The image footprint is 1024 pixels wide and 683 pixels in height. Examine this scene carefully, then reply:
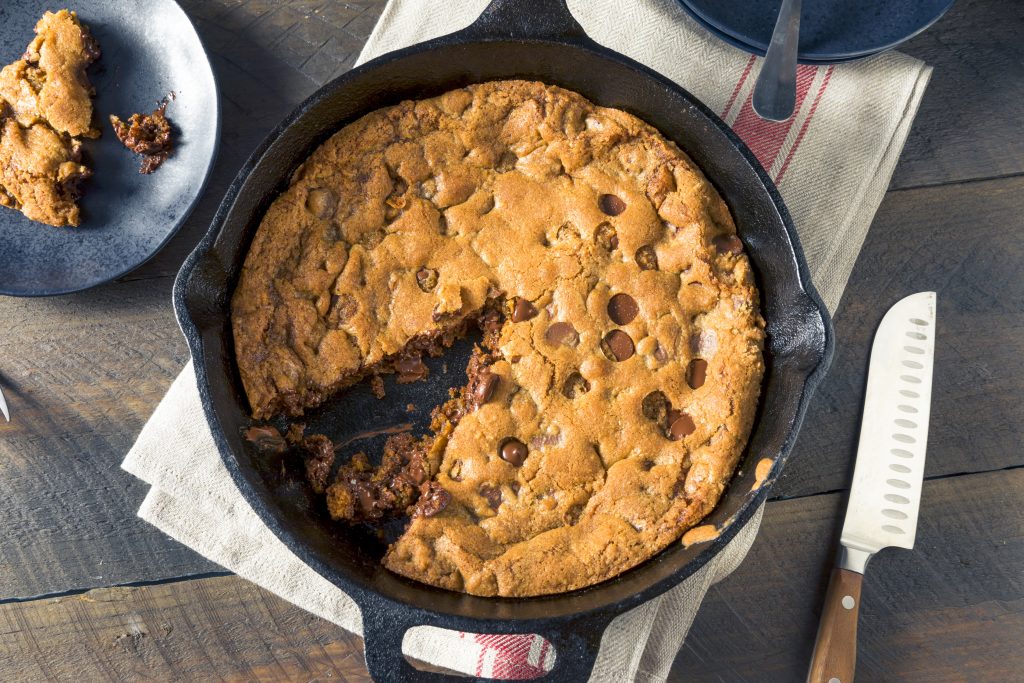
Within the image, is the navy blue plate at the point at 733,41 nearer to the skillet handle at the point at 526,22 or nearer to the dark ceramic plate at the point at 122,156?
the skillet handle at the point at 526,22

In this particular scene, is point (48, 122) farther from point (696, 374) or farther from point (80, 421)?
point (696, 374)

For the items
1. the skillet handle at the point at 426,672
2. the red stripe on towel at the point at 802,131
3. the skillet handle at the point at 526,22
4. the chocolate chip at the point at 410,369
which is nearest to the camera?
the skillet handle at the point at 426,672

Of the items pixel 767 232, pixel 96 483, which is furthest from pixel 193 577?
pixel 767 232

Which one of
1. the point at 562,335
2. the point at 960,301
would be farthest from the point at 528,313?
the point at 960,301

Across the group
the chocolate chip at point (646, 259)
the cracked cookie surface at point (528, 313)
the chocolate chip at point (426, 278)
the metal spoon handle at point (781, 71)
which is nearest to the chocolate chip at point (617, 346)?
the cracked cookie surface at point (528, 313)

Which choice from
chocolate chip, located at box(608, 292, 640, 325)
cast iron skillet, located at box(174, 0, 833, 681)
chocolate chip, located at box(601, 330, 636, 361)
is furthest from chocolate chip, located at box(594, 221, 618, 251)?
cast iron skillet, located at box(174, 0, 833, 681)
